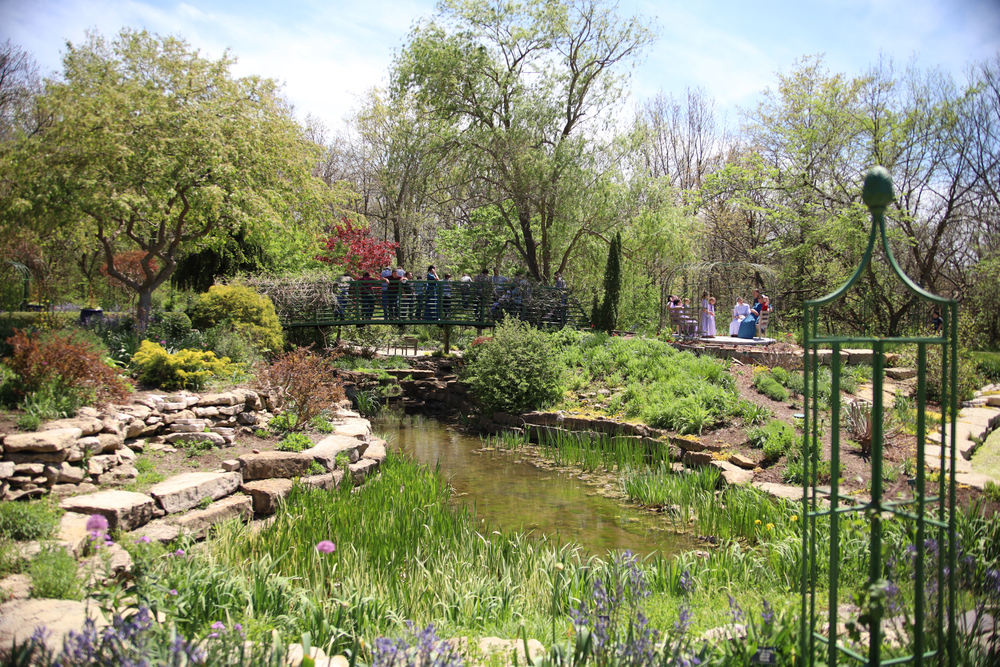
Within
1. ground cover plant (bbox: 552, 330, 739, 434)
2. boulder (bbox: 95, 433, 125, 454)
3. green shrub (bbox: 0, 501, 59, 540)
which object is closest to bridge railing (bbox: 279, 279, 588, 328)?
ground cover plant (bbox: 552, 330, 739, 434)

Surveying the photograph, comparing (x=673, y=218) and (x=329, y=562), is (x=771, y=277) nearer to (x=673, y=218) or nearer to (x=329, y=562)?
(x=673, y=218)

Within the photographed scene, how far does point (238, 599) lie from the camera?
326 centimetres

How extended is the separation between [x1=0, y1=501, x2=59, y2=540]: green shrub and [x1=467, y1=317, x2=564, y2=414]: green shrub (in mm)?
8154

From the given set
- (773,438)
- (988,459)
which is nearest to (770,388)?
(773,438)

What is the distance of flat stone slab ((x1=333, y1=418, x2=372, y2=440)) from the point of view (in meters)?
8.11

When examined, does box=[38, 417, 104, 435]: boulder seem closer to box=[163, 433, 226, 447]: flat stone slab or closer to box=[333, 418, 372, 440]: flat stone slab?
box=[163, 433, 226, 447]: flat stone slab

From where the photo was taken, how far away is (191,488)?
5.43 meters

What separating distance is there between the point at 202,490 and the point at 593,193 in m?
15.1

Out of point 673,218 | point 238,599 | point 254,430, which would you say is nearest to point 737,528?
point 238,599

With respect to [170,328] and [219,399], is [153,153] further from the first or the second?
[219,399]

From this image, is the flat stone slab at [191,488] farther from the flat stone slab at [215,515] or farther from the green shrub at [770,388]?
the green shrub at [770,388]

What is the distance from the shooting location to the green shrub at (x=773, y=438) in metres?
7.34

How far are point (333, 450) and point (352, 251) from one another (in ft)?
46.7

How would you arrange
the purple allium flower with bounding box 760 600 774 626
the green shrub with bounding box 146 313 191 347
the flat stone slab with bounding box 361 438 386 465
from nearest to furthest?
1. the purple allium flower with bounding box 760 600 774 626
2. the flat stone slab with bounding box 361 438 386 465
3. the green shrub with bounding box 146 313 191 347
